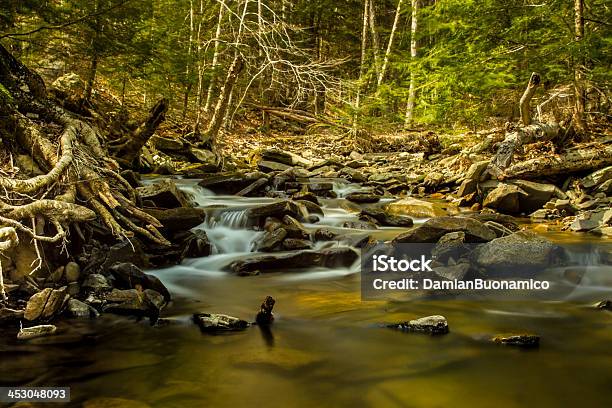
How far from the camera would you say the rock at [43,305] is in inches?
186

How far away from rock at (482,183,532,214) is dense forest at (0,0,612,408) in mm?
74

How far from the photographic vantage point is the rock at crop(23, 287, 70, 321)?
472 cm

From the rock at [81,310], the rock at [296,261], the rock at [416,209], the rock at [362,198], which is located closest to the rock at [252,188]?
the rock at [362,198]

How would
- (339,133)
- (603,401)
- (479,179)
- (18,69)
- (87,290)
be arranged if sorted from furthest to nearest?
(339,133), (479,179), (18,69), (87,290), (603,401)

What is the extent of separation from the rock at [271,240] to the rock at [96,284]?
3277 millimetres

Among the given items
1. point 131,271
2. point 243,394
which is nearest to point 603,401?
point 243,394

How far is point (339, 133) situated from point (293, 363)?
21.1m

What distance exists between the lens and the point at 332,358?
4.42m

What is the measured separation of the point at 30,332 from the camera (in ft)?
14.7

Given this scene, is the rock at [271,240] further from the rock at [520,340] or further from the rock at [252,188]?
the rock at [520,340]

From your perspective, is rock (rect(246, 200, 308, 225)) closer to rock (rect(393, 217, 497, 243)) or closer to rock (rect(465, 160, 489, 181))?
rock (rect(393, 217, 497, 243))

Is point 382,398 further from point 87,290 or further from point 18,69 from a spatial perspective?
point 18,69

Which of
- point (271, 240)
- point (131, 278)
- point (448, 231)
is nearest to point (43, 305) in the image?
point (131, 278)

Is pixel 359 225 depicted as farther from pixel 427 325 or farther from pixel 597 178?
pixel 597 178
